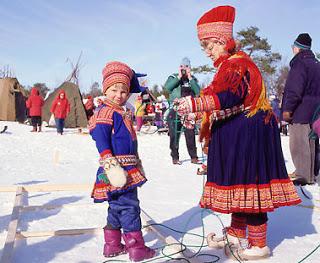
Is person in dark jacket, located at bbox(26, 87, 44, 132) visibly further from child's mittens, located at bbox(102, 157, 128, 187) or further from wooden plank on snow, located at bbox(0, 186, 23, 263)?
child's mittens, located at bbox(102, 157, 128, 187)

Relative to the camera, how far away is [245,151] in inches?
113

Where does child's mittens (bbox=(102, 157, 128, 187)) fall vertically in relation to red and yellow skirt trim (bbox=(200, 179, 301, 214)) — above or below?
above

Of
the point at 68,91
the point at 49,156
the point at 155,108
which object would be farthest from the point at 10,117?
the point at 49,156

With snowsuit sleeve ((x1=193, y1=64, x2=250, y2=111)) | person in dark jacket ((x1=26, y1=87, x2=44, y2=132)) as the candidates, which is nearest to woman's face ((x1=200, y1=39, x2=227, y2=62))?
snowsuit sleeve ((x1=193, y1=64, x2=250, y2=111))

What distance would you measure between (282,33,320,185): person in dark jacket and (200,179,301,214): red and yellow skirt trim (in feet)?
A: 9.42

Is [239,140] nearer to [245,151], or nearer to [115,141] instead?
[245,151]

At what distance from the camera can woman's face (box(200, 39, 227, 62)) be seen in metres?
3.00

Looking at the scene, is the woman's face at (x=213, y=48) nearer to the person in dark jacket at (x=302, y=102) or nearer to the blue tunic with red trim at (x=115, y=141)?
the blue tunic with red trim at (x=115, y=141)

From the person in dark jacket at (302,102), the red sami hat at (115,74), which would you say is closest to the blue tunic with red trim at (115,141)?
the red sami hat at (115,74)

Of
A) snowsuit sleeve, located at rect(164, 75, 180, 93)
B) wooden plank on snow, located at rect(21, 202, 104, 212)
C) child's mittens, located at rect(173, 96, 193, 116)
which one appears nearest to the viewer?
child's mittens, located at rect(173, 96, 193, 116)

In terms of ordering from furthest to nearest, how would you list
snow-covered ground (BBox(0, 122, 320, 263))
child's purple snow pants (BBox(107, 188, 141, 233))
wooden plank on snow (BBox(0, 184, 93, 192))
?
wooden plank on snow (BBox(0, 184, 93, 192))
snow-covered ground (BBox(0, 122, 320, 263))
child's purple snow pants (BBox(107, 188, 141, 233))

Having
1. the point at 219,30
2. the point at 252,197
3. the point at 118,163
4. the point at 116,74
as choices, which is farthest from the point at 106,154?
the point at 219,30

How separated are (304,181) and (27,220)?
3430 millimetres

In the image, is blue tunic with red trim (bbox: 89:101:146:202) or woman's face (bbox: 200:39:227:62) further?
woman's face (bbox: 200:39:227:62)
